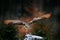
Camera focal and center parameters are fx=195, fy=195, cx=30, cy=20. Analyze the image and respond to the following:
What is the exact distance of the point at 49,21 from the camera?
8.55 ft

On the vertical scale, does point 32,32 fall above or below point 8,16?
below

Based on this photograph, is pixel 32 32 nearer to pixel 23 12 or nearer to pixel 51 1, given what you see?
pixel 23 12

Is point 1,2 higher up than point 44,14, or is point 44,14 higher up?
point 1,2

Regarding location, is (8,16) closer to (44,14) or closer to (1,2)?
(1,2)

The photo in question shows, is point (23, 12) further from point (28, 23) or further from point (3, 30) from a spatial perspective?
point (3, 30)

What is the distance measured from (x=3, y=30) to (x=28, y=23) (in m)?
0.35

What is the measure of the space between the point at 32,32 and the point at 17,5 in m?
0.42

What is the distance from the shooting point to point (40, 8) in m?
2.64

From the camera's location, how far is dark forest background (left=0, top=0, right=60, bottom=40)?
2.59 metres

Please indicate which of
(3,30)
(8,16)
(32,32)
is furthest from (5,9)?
(32,32)

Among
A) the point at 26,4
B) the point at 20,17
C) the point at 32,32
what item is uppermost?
the point at 26,4

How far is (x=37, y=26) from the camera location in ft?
8.63

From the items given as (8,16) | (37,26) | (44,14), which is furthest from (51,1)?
(8,16)

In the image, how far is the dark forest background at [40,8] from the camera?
8.49 ft
